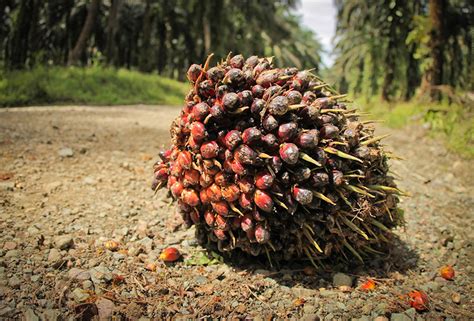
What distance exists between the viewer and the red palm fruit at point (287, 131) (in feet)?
6.45

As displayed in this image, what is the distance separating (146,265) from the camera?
2.33 metres

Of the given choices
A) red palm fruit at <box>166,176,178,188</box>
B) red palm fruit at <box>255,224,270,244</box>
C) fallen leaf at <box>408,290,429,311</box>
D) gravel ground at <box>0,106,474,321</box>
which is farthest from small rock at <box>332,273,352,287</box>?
red palm fruit at <box>166,176,178,188</box>

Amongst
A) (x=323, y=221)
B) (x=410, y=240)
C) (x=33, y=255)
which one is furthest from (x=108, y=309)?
(x=410, y=240)

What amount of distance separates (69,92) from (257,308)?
334 inches

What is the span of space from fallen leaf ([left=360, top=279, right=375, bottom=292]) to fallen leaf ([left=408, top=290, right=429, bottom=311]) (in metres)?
0.20

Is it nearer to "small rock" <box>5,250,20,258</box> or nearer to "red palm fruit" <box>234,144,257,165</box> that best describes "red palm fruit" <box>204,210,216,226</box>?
"red palm fruit" <box>234,144,257,165</box>

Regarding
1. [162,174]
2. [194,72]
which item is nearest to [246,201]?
[162,174]

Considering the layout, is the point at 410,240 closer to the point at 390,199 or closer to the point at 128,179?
the point at 390,199

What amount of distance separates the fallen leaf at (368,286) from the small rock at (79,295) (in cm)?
148

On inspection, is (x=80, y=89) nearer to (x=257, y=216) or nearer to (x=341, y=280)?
(x=257, y=216)

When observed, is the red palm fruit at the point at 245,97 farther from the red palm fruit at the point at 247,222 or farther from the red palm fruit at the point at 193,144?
the red palm fruit at the point at 247,222

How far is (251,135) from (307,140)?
0.28 metres

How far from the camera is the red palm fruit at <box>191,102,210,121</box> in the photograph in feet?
6.73

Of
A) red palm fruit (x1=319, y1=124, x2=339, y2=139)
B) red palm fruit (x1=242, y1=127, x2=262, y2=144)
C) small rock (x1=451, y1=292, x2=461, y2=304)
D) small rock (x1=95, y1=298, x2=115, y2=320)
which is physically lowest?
small rock (x1=95, y1=298, x2=115, y2=320)
